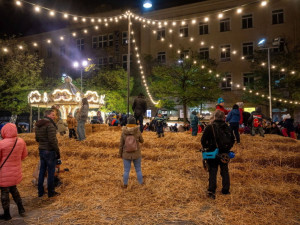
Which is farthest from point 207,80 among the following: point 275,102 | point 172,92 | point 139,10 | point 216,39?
point 139,10

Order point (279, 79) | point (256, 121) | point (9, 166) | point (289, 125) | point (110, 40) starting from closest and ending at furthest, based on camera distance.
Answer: point (9, 166) < point (256, 121) < point (289, 125) < point (279, 79) < point (110, 40)

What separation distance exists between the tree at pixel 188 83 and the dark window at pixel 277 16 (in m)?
10.1

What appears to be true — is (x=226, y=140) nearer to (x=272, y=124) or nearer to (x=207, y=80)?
(x=272, y=124)

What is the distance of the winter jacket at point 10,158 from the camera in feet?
14.1

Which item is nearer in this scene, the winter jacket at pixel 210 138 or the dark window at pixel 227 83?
the winter jacket at pixel 210 138

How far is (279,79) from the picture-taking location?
73.6ft

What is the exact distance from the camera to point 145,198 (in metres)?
5.23

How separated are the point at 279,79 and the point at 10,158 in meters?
23.6

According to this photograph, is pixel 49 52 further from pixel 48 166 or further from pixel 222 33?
pixel 48 166

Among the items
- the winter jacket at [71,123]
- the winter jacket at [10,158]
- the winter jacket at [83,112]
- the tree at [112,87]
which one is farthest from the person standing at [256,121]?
the tree at [112,87]

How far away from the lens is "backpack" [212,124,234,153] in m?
5.05

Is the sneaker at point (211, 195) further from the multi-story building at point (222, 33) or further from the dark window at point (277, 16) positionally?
the dark window at point (277, 16)

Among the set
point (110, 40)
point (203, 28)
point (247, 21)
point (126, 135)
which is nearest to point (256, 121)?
point (126, 135)

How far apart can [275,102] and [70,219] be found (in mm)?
22586
